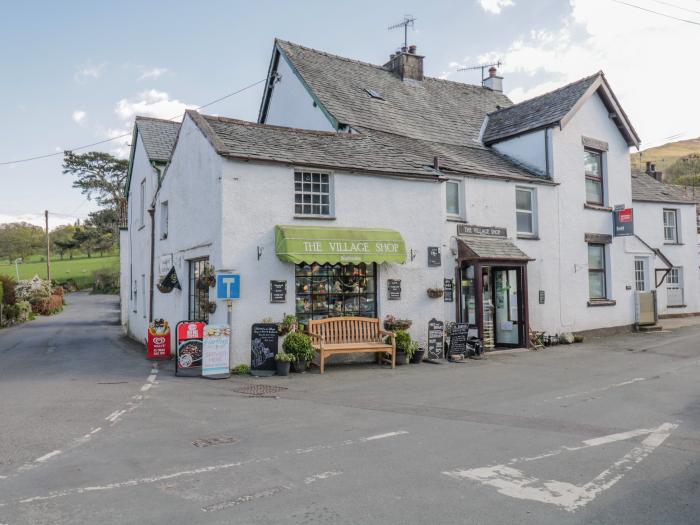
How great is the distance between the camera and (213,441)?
7055 mm

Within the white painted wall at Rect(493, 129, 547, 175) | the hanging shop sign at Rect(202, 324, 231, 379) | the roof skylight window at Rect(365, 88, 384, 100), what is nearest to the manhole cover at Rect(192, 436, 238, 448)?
the hanging shop sign at Rect(202, 324, 231, 379)

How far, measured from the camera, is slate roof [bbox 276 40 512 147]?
19.0 meters

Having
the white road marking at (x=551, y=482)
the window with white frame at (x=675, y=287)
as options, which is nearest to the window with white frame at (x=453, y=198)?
the white road marking at (x=551, y=482)

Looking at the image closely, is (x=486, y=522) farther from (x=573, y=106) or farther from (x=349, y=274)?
(x=573, y=106)

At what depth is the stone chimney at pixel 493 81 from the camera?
89.6ft

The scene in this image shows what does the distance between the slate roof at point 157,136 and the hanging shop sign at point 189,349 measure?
374 inches

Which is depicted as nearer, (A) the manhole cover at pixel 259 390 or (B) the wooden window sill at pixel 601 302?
(A) the manhole cover at pixel 259 390

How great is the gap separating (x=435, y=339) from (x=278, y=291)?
4572 mm

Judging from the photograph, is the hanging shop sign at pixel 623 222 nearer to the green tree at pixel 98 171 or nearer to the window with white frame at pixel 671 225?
the window with white frame at pixel 671 225

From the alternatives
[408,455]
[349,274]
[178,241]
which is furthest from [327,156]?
[408,455]

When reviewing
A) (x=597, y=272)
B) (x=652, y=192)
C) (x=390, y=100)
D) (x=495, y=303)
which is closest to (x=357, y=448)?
(x=495, y=303)

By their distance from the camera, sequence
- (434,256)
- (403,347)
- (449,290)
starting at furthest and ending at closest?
1. (449,290)
2. (434,256)
3. (403,347)

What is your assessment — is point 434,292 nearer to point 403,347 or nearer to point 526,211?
point 403,347

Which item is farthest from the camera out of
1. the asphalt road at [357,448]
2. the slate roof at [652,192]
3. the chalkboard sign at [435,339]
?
the slate roof at [652,192]
